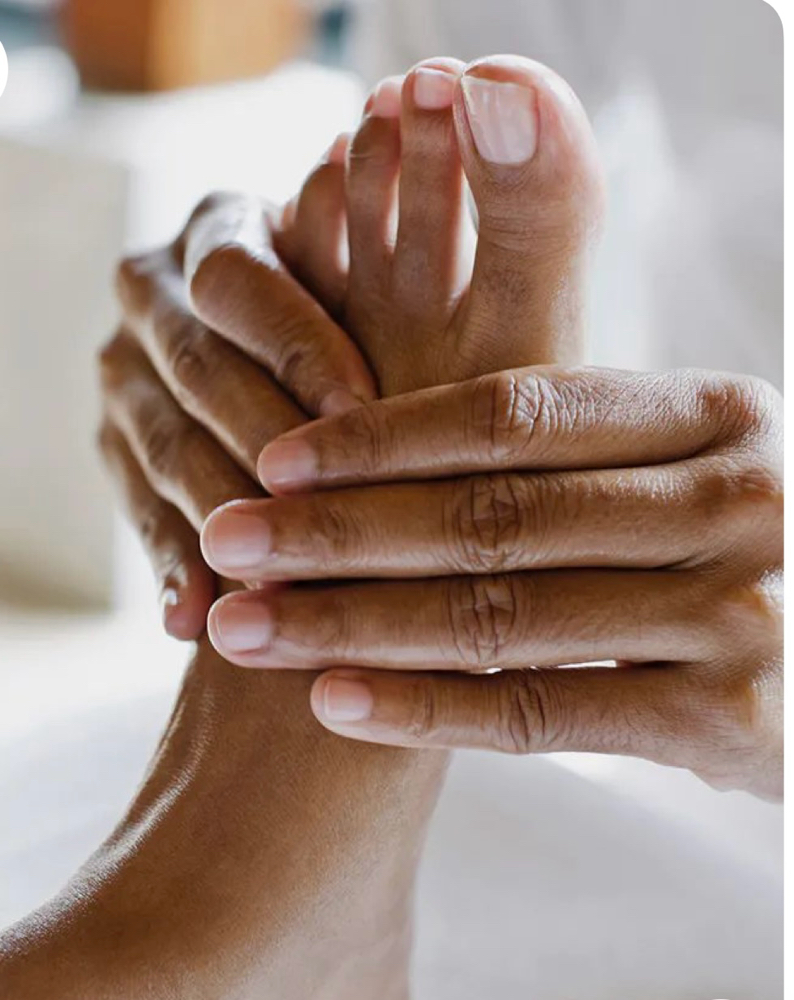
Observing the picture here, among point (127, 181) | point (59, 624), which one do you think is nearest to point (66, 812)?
point (59, 624)

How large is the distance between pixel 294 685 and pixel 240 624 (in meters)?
0.07

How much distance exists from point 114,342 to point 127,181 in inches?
17.2

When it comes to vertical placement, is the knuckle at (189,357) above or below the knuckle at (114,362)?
above

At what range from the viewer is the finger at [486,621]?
1.63 ft

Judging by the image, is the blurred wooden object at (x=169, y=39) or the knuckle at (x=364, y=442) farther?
the blurred wooden object at (x=169, y=39)

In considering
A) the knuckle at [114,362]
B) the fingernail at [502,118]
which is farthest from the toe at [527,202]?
the knuckle at [114,362]

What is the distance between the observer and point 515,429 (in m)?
0.49

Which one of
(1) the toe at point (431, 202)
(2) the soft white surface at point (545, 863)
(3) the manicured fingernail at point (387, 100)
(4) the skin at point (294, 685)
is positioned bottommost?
(2) the soft white surface at point (545, 863)

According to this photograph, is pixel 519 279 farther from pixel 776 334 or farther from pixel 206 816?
pixel 776 334

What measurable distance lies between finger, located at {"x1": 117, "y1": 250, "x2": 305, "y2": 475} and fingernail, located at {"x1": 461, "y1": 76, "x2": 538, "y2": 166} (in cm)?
13

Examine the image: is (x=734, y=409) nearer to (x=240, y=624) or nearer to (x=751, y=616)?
(x=751, y=616)

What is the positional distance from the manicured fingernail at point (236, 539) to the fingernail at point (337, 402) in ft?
0.23

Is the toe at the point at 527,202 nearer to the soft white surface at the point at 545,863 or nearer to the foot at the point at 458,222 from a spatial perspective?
the foot at the point at 458,222

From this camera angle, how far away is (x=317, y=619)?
20.6 inches
